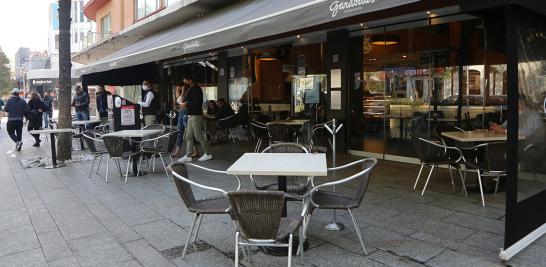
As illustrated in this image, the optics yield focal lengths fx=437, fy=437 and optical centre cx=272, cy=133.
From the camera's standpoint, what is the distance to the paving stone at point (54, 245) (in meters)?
4.06

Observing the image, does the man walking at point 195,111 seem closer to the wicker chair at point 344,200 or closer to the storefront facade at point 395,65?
the storefront facade at point 395,65

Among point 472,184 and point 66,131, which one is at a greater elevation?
point 66,131

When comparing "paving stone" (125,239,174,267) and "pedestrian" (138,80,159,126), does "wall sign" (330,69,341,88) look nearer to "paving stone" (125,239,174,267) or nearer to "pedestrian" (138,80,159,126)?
"pedestrian" (138,80,159,126)

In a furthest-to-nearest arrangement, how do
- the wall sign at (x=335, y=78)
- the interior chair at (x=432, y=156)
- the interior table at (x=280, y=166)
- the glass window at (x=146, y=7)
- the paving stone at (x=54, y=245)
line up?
the glass window at (x=146, y=7)
the wall sign at (x=335, y=78)
the interior chair at (x=432, y=156)
the paving stone at (x=54, y=245)
the interior table at (x=280, y=166)

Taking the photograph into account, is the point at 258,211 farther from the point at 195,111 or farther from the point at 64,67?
the point at 64,67

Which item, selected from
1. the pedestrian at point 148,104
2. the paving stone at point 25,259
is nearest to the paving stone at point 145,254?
the paving stone at point 25,259

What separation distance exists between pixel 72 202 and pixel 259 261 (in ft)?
11.4

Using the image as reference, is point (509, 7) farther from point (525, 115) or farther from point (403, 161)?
point (403, 161)

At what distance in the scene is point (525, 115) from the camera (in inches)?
151

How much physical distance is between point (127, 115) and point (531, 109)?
8440 millimetres

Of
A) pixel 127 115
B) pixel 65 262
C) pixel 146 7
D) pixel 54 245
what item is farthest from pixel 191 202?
pixel 146 7

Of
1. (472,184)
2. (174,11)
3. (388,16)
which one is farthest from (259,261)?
(174,11)

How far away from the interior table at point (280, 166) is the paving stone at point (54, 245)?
1.80m

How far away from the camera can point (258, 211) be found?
118 inches
